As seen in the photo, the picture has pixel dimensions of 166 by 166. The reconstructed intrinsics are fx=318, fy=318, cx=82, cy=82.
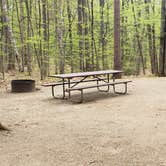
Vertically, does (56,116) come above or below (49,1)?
below

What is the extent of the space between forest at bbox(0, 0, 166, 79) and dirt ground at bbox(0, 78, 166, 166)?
237 inches

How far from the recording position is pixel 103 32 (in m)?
18.4

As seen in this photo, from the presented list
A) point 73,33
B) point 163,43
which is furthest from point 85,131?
point 73,33

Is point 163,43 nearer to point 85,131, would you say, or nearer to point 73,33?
point 73,33

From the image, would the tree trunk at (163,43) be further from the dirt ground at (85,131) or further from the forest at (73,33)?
the dirt ground at (85,131)

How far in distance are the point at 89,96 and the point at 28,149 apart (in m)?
4.55

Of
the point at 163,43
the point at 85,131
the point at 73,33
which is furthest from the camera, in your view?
the point at 73,33

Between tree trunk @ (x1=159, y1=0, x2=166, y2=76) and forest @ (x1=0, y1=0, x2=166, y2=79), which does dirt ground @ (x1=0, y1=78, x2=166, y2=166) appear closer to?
tree trunk @ (x1=159, y1=0, x2=166, y2=76)

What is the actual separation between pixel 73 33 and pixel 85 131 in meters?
11.9

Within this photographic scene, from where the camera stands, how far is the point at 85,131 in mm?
5348

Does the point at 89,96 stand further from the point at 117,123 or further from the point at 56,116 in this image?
the point at 117,123

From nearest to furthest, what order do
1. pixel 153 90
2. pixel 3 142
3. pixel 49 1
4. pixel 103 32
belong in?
pixel 3 142 < pixel 153 90 < pixel 49 1 < pixel 103 32

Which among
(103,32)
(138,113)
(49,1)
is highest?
(49,1)

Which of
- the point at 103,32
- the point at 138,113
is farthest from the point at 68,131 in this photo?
the point at 103,32
